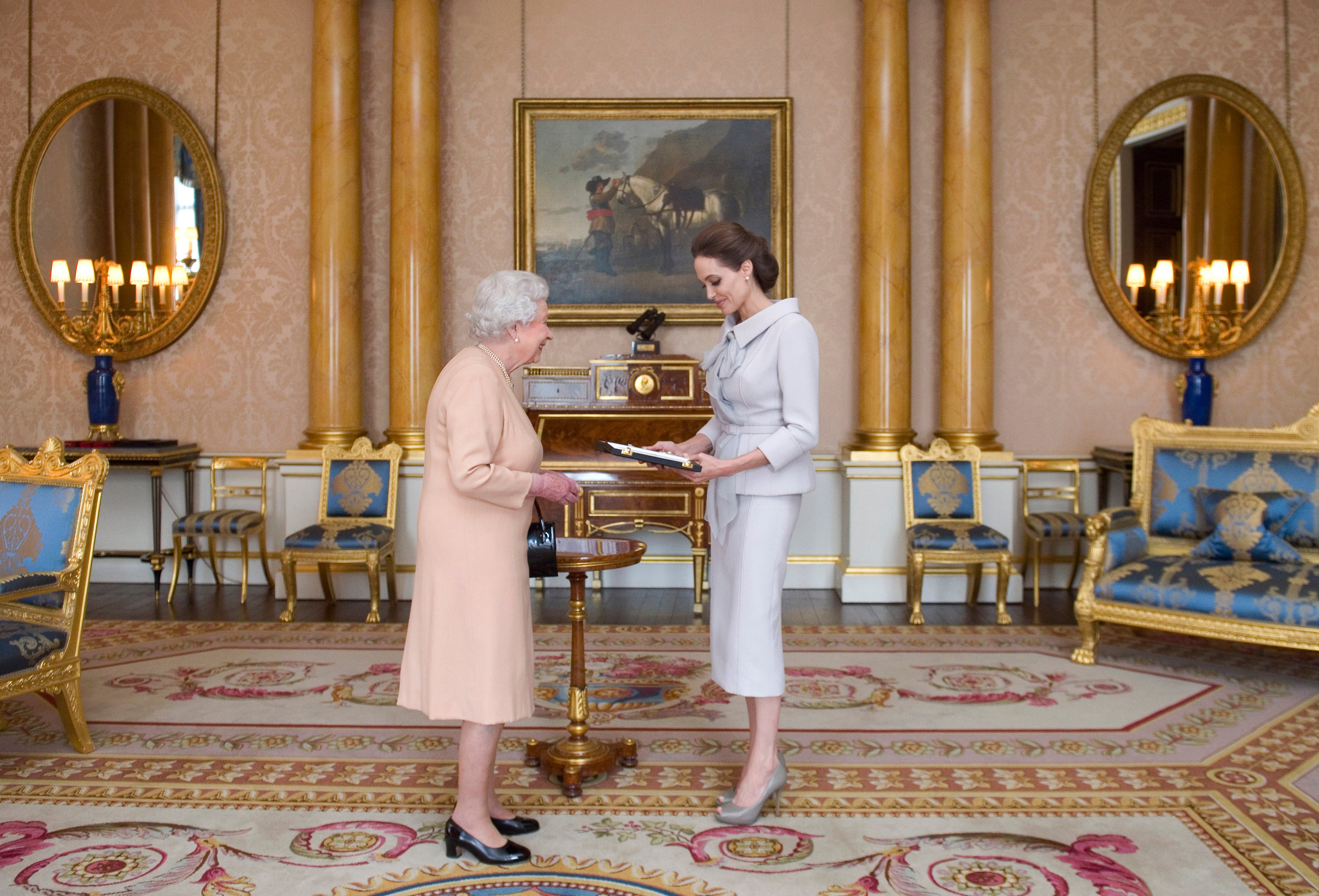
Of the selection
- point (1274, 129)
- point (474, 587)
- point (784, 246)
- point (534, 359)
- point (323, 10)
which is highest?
point (323, 10)

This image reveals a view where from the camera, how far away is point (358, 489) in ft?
20.5

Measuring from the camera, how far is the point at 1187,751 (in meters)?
3.59

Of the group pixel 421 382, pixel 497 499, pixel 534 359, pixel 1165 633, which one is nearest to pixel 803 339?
pixel 534 359

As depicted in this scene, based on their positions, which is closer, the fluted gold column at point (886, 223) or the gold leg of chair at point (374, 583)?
the gold leg of chair at point (374, 583)

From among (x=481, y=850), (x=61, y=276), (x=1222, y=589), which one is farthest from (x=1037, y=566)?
(x=61, y=276)

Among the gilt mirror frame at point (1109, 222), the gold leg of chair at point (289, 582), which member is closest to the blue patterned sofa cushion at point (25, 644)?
the gold leg of chair at point (289, 582)

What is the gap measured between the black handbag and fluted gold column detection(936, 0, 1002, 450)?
421 cm

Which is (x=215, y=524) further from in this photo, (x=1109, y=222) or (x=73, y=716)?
(x=1109, y=222)

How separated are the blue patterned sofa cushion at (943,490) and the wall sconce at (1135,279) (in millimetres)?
1707

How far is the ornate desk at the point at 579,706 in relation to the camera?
10.3 ft

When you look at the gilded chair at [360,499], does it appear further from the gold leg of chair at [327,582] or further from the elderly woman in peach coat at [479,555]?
the elderly woman in peach coat at [479,555]

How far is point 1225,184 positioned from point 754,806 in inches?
224

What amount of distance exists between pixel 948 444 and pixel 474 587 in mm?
4396

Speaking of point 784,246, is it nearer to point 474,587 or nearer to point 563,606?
point 563,606
